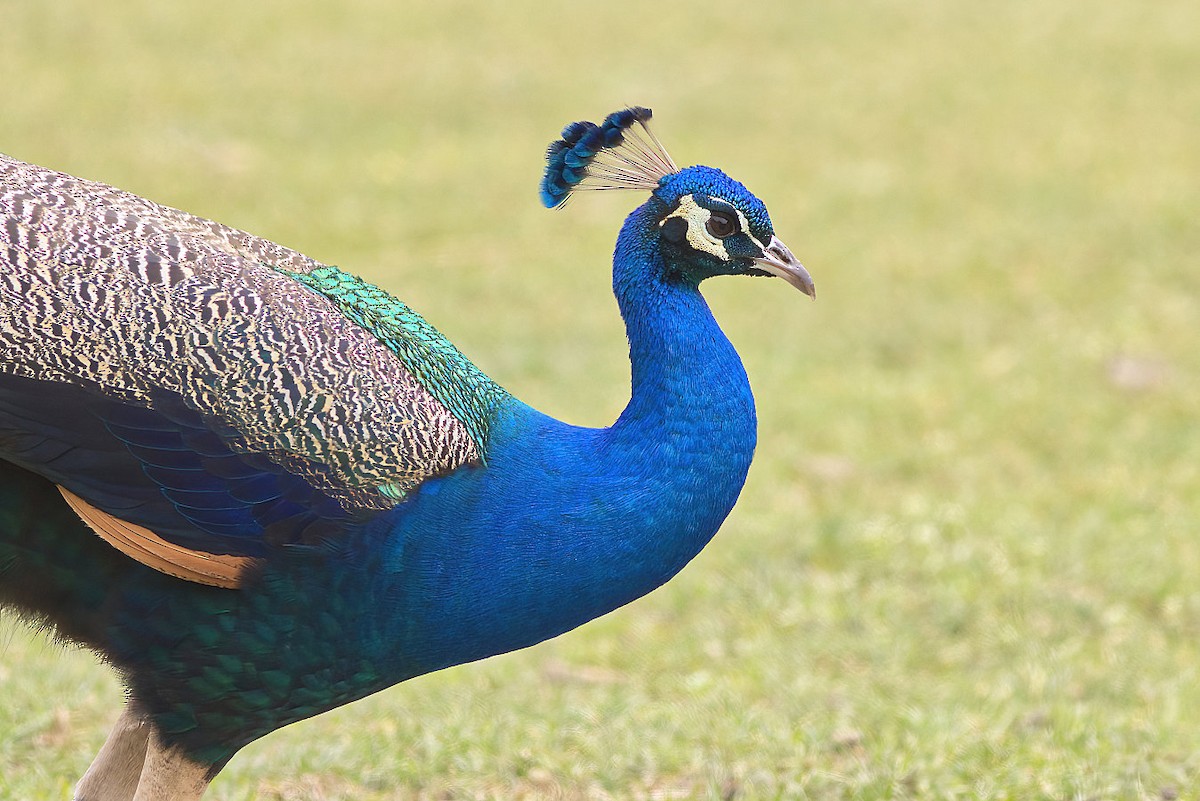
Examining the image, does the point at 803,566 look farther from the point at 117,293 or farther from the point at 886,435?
the point at 117,293

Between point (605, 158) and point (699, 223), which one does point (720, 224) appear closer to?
point (699, 223)

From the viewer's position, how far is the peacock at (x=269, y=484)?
9.09ft

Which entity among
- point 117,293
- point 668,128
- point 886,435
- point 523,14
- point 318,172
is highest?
point 523,14

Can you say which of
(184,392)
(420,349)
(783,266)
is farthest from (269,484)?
(783,266)

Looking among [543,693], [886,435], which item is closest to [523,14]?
[886,435]

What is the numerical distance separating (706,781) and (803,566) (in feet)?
8.26

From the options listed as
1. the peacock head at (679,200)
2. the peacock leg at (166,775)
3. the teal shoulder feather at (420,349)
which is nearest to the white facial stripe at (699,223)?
the peacock head at (679,200)

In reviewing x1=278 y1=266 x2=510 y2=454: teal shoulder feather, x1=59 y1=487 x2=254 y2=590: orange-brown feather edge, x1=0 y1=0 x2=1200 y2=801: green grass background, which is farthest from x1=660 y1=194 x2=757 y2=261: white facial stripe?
x1=0 y1=0 x2=1200 y2=801: green grass background

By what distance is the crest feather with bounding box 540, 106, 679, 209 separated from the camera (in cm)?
311

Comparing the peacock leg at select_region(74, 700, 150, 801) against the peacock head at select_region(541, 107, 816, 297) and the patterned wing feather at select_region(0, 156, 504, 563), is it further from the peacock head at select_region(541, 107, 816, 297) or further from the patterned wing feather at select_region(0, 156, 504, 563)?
the peacock head at select_region(541, 107, 816, 297)

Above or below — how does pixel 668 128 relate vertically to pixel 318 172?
above

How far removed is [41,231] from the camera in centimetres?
286

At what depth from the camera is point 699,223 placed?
3104 millimetres

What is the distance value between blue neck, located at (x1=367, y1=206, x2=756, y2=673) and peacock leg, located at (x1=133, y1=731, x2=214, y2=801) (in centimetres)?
47
